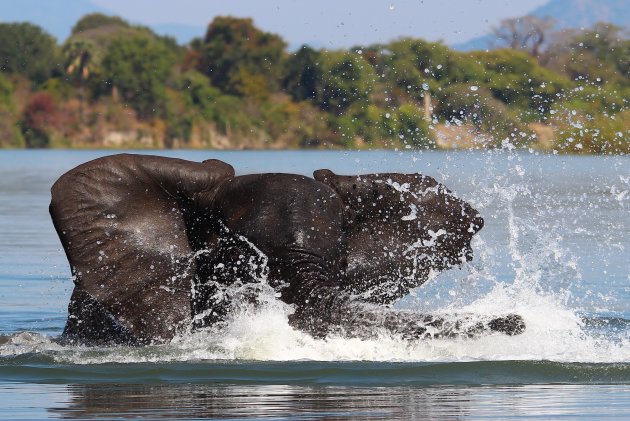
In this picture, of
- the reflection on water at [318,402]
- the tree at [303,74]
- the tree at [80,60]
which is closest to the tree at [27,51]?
the tree at [80,60]

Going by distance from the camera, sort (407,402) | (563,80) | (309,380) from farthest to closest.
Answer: (563,80)
(309,380)
(407,402)

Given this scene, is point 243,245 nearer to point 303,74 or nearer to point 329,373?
point 329,373

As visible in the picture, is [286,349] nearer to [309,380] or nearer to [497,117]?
[309,380]

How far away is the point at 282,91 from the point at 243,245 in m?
76.0

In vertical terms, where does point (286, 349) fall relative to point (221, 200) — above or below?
below

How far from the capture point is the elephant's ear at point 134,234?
945 centimetres

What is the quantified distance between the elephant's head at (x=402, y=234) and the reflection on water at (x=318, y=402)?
1.22 meters

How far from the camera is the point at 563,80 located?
59500 millimetres

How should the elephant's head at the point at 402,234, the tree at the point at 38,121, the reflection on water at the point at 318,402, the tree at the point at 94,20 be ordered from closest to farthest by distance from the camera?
the reflection on water at the point at 318,402
the elephant's head at the point at 402,234
the tree at the point at 38,121
the tree at the point at 94,20

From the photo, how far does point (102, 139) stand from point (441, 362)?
7489cm

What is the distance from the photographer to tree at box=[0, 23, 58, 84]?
92938mm

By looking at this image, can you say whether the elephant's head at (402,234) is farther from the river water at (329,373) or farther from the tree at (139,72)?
the tree at (139,72)

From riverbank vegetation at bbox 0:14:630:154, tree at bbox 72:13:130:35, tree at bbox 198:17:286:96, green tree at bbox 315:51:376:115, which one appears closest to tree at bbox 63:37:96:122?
riverbank vegetation at bbox 0:14:630:154

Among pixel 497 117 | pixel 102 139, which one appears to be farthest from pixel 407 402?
pixel 102 139
